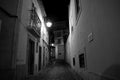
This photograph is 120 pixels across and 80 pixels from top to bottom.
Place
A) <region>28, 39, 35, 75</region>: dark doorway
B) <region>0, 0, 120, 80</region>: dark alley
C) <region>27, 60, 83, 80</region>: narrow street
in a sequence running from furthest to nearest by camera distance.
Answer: <region>28, 39, 35, 75</region>: dark doorway < <region>27, 60, 83, 80</region>: narrow street < <region>0, 0, 120, 80</region>: dark alley

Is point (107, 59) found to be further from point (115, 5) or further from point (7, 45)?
point (7, 45)

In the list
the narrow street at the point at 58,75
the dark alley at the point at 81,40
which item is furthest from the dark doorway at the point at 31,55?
the narrow street at the point at 58,75

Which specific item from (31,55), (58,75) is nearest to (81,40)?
(58,75)

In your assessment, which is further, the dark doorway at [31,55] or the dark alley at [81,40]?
the dark doorway at [31,55]

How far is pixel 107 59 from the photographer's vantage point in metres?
1.64

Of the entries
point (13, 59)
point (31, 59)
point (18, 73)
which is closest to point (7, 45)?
point (13, 59)

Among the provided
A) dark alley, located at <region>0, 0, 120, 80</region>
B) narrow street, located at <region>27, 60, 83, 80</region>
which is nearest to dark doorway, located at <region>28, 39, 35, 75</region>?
dark alley, located at <region>0, 0, 120, 80</region>

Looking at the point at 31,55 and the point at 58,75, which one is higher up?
the point at 31,55

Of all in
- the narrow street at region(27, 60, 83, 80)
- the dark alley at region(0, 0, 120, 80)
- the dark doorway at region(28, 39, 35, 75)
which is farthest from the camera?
the dark doorway at region(28, 39, 35, 75)

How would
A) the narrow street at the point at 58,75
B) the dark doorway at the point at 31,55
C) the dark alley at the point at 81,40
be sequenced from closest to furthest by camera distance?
1. the dark alley at the point at 81,40
2. the narrow street at the point at 58,75
3. the dark doorway at the point at 31,55

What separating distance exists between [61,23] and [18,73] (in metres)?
10.7

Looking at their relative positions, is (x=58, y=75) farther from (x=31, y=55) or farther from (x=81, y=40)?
(x=81, y=40)

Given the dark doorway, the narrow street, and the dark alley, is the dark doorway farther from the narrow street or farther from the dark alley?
the narrow street

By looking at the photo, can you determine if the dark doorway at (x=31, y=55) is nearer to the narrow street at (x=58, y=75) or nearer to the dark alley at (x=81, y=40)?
the dark alley at (x=81, y=40)
